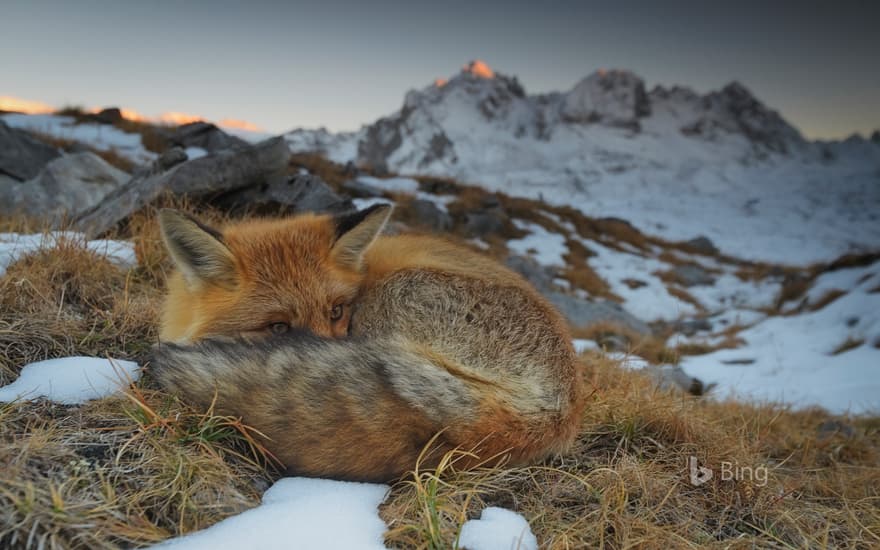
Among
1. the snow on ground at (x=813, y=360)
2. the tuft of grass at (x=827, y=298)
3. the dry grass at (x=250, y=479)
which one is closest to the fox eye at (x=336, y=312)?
the dry grass at (x=250, y=479)

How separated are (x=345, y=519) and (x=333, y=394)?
44cm

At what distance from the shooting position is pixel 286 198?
7336 mm

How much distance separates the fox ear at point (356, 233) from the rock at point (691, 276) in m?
18.2

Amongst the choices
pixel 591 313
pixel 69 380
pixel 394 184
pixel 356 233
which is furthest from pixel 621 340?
pixel 394 184

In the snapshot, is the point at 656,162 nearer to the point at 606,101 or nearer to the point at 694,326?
the point at 606,101

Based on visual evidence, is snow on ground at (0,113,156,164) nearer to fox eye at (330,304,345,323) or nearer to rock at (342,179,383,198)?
rock at (342,179,383,198)

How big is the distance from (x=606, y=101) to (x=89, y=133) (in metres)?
206

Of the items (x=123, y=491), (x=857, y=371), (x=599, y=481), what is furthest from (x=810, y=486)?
(x=857, y=371)

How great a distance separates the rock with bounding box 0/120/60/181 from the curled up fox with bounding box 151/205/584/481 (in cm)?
970

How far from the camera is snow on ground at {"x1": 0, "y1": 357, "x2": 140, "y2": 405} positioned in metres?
2.12

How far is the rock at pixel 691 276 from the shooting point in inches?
736

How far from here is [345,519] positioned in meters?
1.67

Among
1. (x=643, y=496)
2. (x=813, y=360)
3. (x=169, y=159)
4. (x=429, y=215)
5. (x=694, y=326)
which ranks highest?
(x=169, y=159)

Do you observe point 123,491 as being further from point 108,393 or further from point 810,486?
point 810,486
